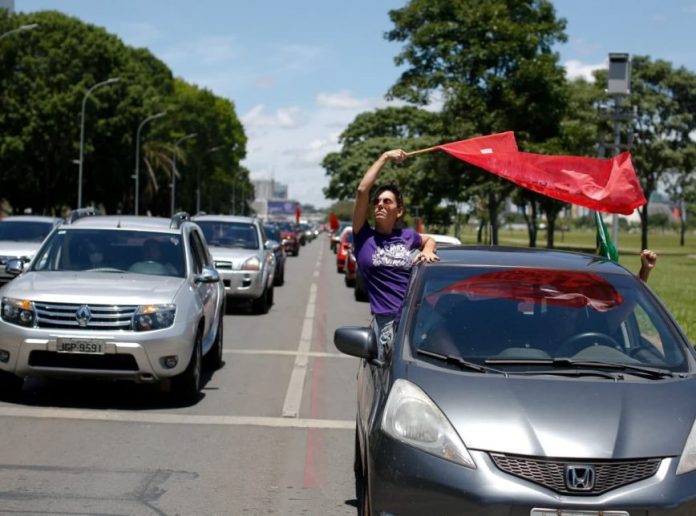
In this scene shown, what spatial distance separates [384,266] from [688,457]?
2767mm

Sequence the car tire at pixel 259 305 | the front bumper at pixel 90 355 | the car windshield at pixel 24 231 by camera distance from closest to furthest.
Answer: the front bumper at pixel 90 355 → the car tire at pixel 259 305 → the car windshield at pixel 24 231

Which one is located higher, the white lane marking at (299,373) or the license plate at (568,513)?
the license plate at (568,513)

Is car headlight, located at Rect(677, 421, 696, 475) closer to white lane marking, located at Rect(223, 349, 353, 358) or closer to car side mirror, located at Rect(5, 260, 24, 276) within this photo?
car side mirror, located at Rect(5, 260, 24, 276)

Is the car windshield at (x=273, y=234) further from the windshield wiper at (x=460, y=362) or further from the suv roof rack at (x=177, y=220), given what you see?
the windshield wiper at (x=460, y=362)

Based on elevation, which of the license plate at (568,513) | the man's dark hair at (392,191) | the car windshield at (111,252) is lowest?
the license plate at (568,513)

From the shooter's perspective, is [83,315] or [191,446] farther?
[83,315]

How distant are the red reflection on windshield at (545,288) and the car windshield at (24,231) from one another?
18234 millimetres

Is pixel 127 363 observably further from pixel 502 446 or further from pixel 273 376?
pixel 502 446

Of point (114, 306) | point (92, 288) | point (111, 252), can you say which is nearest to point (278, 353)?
point (111, 252)

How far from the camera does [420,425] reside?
4.91 m

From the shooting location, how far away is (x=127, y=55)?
74.6 m

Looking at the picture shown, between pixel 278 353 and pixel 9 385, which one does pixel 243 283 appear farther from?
pixel 9 385

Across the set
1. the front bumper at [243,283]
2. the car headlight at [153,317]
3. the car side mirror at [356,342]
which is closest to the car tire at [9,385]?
the car headlight at [153,317]

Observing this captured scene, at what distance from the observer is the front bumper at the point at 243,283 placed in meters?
20.3
